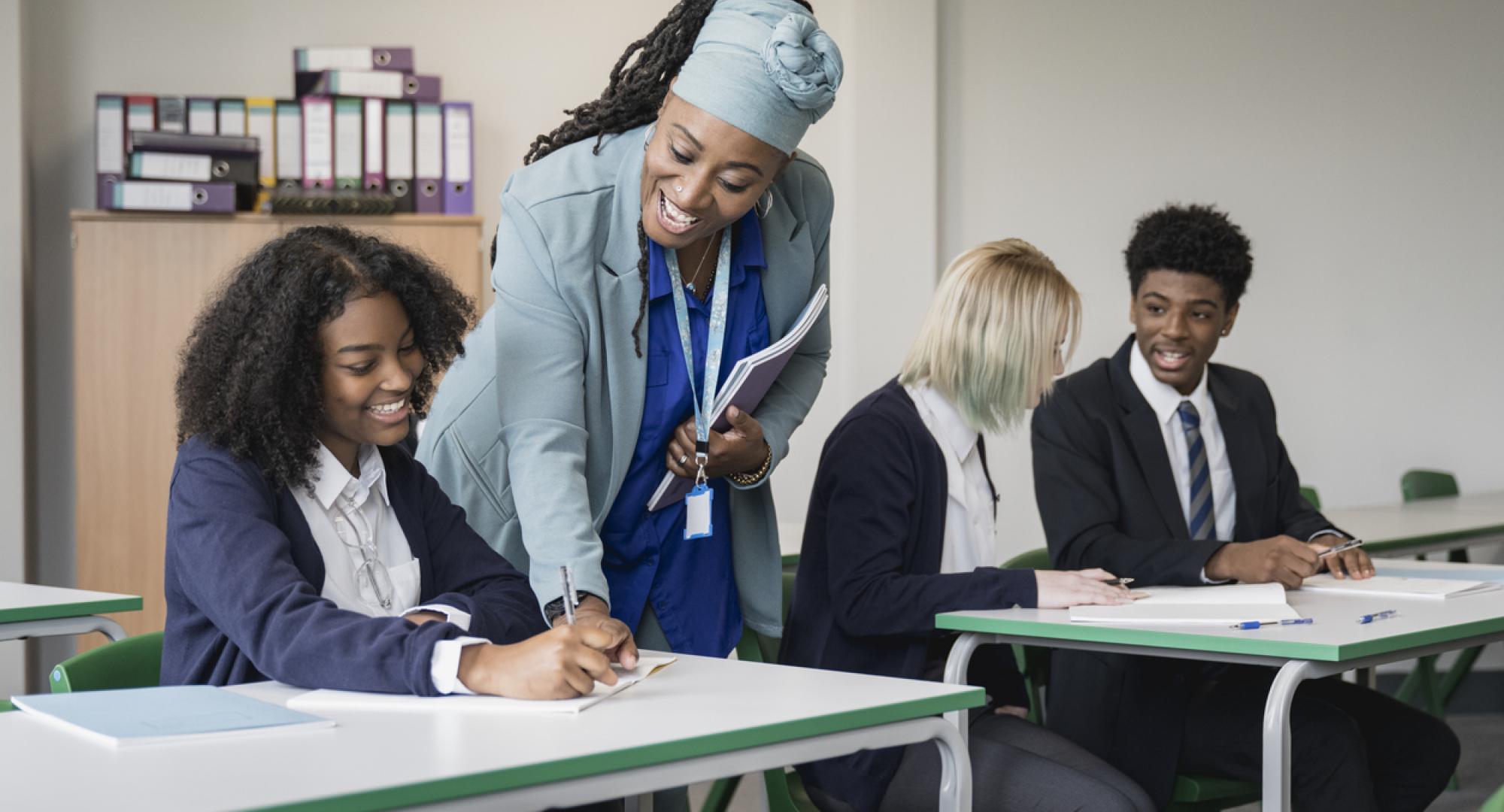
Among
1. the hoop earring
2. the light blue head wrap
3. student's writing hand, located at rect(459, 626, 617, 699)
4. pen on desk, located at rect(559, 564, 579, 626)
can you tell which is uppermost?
the light blue head wrap

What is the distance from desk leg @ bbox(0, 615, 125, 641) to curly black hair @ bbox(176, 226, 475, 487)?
2.48 ft

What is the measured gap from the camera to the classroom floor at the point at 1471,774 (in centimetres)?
352

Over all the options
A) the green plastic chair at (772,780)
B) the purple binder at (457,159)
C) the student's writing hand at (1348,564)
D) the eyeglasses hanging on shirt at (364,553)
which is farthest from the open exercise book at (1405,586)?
the purple binder at (457,159)

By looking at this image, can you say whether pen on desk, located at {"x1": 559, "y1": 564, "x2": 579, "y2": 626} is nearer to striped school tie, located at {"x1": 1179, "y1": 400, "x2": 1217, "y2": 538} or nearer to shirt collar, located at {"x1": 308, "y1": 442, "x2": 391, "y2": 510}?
shirt collar, located at {"x1": 308, "y1": 442, "x2": 391, "y2": 510}

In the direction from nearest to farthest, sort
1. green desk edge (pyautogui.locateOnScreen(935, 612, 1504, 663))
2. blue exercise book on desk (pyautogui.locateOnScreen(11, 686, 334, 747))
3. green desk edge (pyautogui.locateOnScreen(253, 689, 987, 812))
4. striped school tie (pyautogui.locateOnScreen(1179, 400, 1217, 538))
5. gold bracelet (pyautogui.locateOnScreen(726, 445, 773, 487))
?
green desk edge (pyautogui.locateOnScreen(253, 689, 987, 812)) < blue exercise book on desk (pyautogui.locateOnScreen(11, 686, 334, 747)) < green desk edge (pyautogui.locateOnScreen(935, 612, 1504, 663)) < gold bracelet (pyautogui.locateOnScreen(726, 445, 773, 487)) < striped school tie (pyautogui.locateOnScreen(1179, 400, 1217, 538))

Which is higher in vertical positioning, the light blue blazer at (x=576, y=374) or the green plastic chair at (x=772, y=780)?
the light blue blazer at (x=576, y=374)

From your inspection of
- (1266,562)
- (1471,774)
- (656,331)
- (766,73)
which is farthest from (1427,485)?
(766,73)

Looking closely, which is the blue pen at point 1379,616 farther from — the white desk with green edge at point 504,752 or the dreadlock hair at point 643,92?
the dreadlock hair at point 643,92

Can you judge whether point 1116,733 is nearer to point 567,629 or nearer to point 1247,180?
point 567,629

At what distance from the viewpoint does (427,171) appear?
165 inches

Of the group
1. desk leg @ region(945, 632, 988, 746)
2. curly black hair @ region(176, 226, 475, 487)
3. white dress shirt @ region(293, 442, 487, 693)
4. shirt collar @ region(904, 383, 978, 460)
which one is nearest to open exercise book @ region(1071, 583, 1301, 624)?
desk leg @ region(945, 632, 988, 746)

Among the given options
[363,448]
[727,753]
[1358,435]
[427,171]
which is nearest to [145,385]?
[427,171]

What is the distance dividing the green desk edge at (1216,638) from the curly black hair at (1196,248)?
899 millimetres

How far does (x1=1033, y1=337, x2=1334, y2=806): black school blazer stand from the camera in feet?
7.39
